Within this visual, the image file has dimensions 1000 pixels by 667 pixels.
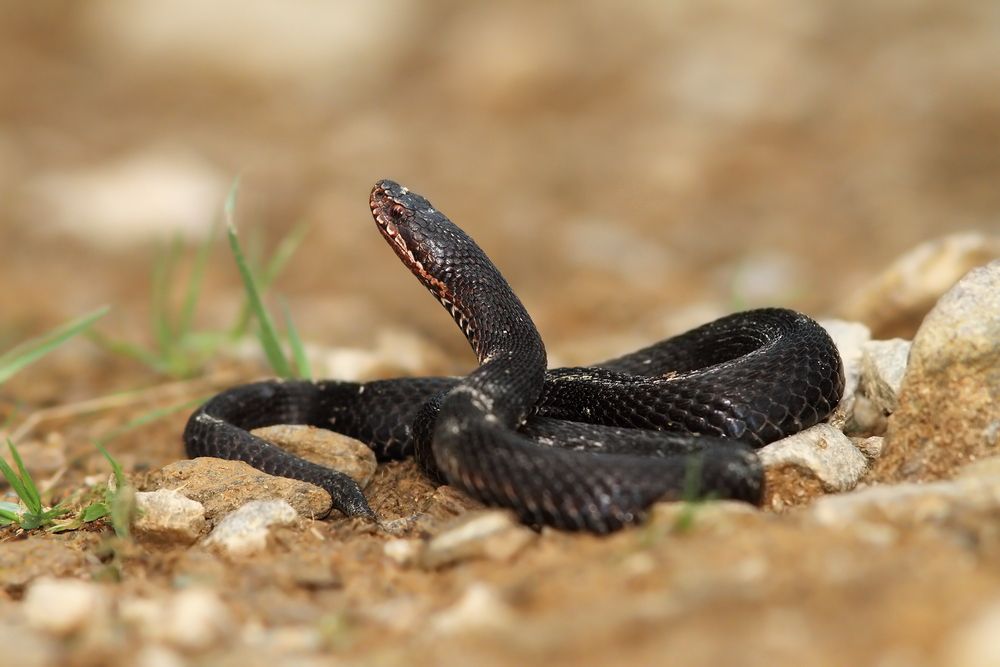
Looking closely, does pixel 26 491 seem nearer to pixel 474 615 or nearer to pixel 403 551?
pixel 403 551

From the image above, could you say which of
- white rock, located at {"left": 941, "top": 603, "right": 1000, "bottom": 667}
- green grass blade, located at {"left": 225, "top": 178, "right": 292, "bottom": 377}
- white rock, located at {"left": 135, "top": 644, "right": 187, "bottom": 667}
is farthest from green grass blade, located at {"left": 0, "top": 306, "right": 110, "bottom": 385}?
white rock, located at {"left": 941, "top": 603, "right": 1000, "bottom": 667}

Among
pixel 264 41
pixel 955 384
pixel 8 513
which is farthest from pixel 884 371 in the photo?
pixel 264 41

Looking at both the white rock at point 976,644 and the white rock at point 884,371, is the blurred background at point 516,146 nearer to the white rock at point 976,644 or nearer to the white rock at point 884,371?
the white rock at point 884,371

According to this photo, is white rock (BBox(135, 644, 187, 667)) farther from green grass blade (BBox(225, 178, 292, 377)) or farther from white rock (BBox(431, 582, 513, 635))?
green grass blade (BBox(225, 178, 292, 377))

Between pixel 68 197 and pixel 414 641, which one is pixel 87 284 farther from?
pixel 414 641

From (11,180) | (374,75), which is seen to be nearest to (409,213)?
(11,180)

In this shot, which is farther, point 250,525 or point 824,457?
point 824,457

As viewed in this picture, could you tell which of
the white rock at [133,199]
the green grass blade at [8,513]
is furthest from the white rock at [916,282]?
the white rock at [133,199]
